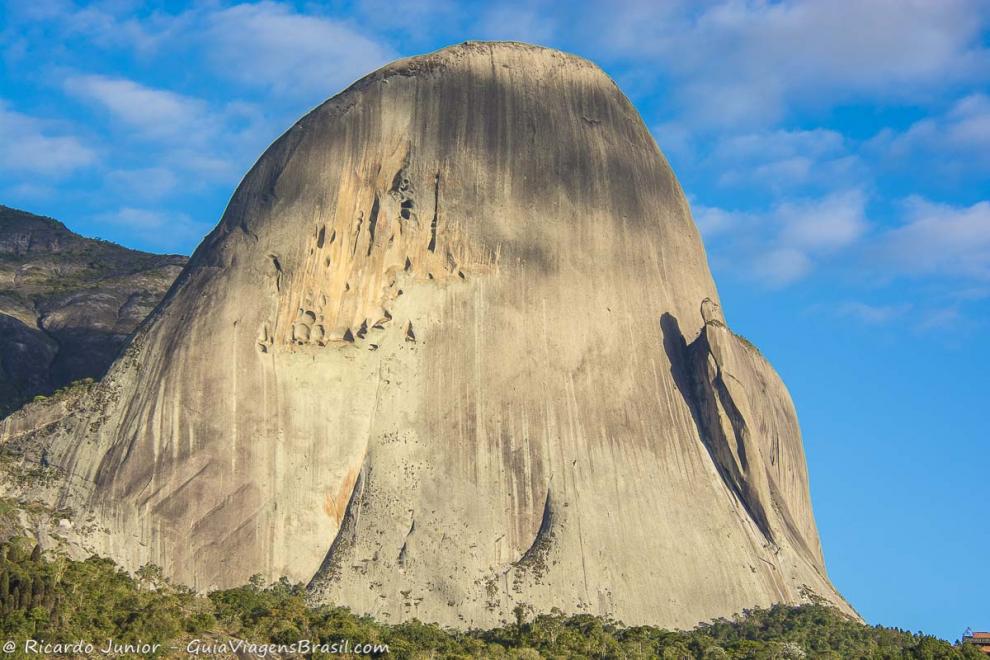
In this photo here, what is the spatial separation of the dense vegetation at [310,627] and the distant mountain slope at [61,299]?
29747 mm

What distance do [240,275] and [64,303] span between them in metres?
34.8

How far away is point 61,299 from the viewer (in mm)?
103375

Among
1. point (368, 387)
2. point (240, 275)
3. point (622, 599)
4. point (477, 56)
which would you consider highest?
point (477, 56)

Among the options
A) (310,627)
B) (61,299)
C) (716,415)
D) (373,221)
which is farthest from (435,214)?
(61,299)

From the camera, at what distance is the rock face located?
67.2 meters

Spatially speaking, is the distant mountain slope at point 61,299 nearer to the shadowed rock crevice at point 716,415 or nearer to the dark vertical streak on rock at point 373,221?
the dark vertical streak on rock at point 373,221

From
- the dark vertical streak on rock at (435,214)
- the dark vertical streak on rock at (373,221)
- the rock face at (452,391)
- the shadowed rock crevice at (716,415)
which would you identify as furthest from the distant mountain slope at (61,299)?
the shadowed rock crevice at (716,415)

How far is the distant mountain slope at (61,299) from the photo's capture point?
92.9 m

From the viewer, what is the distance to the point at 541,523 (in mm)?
71250

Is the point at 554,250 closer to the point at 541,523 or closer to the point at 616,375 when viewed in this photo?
the point at 616,375

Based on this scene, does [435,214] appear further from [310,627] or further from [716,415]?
[310,627]

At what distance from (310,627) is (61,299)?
5392 cm

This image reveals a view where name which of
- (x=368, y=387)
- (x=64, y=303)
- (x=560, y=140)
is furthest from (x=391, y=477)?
(x=64, y=303)

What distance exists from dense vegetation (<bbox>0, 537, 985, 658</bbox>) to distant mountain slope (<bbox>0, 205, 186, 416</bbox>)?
29747 millimetres
